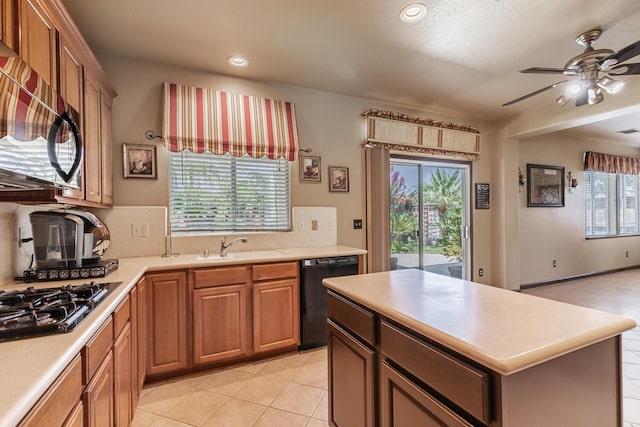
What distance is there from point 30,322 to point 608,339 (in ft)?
6.58

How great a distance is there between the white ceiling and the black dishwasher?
6.33 feet

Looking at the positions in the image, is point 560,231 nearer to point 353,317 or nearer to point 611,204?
point 611,204

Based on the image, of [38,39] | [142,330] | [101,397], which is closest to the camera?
[101,397]

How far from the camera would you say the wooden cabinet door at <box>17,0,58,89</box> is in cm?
136

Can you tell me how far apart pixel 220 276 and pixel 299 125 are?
1923 millimetres

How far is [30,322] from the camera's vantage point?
1049 mm

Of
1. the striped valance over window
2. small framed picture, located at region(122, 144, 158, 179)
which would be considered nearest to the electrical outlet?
small framed picture, located at region(122, 144, 158, 179)

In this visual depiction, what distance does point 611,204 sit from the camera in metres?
6.29

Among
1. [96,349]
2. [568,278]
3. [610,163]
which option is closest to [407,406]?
[96,349]

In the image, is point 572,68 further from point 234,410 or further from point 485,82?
point 234,410

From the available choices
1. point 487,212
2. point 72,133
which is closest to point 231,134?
point 72,133

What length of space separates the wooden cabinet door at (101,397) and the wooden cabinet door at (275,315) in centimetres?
128

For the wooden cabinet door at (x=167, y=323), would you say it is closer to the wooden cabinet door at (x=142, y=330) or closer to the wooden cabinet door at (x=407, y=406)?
the wooden cabinet door at (x=142, y=330)

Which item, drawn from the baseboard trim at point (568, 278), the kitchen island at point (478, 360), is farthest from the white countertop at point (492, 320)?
the baseboard trim at point (568, 278)
